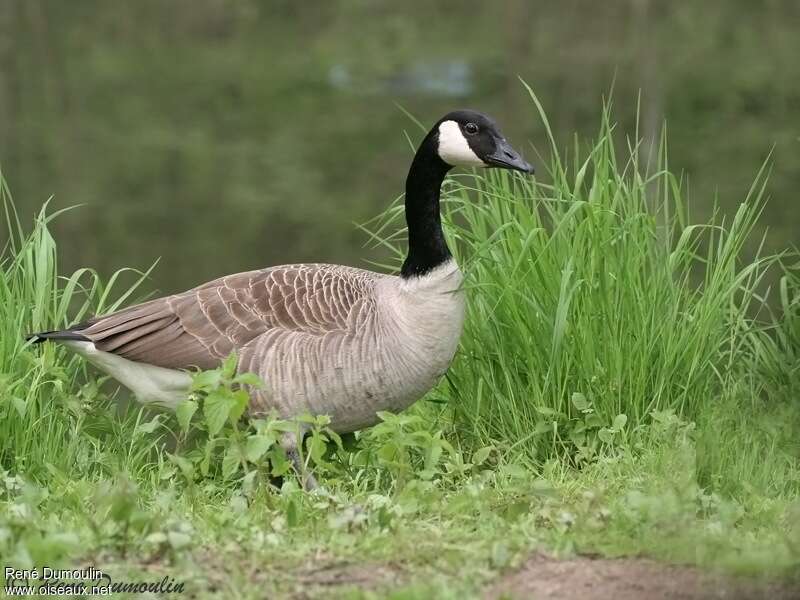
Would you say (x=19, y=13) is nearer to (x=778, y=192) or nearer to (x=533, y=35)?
(x=533, y=35)

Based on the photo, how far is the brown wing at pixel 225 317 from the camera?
549cm

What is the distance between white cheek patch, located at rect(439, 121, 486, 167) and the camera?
18.4 feet

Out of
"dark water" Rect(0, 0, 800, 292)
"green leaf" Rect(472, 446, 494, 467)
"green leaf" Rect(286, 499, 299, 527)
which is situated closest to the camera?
"green leaf" Rect(286, 499, 299, 527)

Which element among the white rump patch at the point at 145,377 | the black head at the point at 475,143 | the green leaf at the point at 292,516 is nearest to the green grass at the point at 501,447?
the green leaf at the point at 292,516

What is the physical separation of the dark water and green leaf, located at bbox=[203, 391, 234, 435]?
27.0 ft

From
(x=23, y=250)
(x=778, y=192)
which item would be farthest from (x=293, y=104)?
(x=23, y=250)

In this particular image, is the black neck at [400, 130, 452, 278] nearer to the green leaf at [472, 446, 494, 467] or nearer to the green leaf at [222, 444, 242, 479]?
the green leaf at [472, 446, 494, 467]

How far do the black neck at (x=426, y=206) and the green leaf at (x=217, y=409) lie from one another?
1350 mm

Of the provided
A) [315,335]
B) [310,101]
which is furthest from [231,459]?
[310,101]

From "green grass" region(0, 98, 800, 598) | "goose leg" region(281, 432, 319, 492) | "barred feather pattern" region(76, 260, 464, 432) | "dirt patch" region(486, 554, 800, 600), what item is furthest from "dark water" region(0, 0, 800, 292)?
"dirt patch" region(486, 554, 800, 600)

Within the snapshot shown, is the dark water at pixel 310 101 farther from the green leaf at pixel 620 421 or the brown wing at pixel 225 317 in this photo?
the green leaf at pixel 620 421

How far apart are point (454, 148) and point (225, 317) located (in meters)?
1.28

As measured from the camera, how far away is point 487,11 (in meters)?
26.2

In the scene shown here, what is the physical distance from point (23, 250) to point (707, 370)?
333cm
